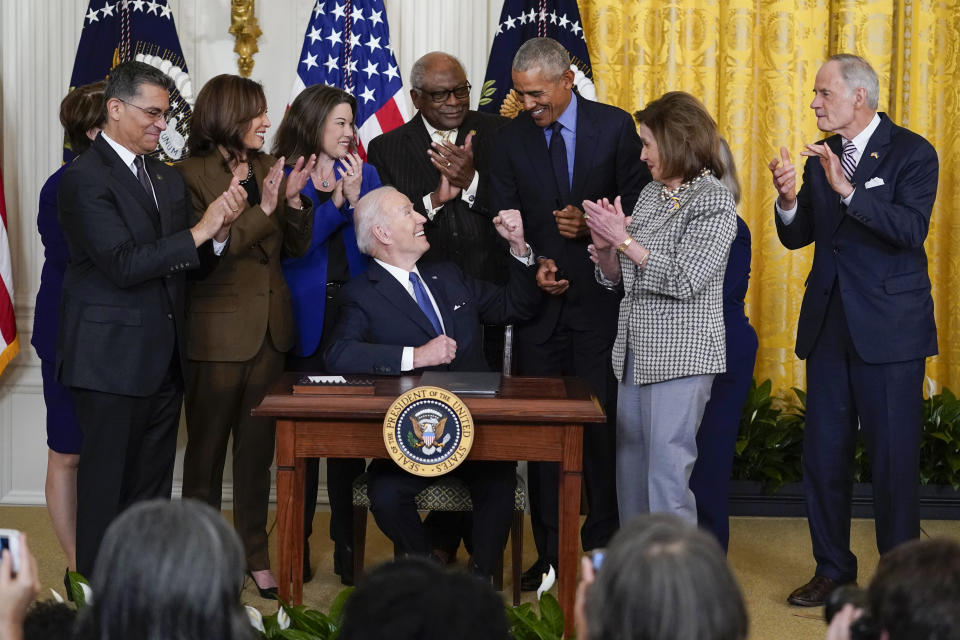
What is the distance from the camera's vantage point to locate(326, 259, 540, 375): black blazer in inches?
162

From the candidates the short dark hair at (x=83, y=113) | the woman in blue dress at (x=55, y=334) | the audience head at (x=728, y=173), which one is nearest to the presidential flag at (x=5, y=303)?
the woman in blue dress at (x=55, y=334)

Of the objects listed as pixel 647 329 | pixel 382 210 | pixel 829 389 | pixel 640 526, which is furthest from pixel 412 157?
pixel 640 526

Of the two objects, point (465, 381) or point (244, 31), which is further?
point (244, 31)

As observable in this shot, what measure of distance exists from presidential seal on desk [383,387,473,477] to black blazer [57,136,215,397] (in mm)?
869

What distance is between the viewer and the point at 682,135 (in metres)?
3.91

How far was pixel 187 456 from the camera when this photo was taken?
4520 millimetres

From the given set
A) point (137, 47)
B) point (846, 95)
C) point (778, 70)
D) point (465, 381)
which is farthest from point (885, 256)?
point (137, 47)

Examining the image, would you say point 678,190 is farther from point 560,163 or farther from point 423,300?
point 423,300

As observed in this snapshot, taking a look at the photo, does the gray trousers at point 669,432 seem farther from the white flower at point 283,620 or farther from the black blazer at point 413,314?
the white flower at point 283,620

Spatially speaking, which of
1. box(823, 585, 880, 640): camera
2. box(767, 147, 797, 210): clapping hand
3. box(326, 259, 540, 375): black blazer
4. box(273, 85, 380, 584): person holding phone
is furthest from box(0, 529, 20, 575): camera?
box(767, 147, 797, 210): clapping hand

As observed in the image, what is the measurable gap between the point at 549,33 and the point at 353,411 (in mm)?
2508

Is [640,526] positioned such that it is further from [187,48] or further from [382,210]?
[187,48]

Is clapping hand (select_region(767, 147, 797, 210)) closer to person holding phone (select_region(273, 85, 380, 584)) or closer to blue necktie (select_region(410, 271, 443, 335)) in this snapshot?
blue necktie (select_region(410, 271, 443, 335))

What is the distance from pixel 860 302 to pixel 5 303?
3.67m
